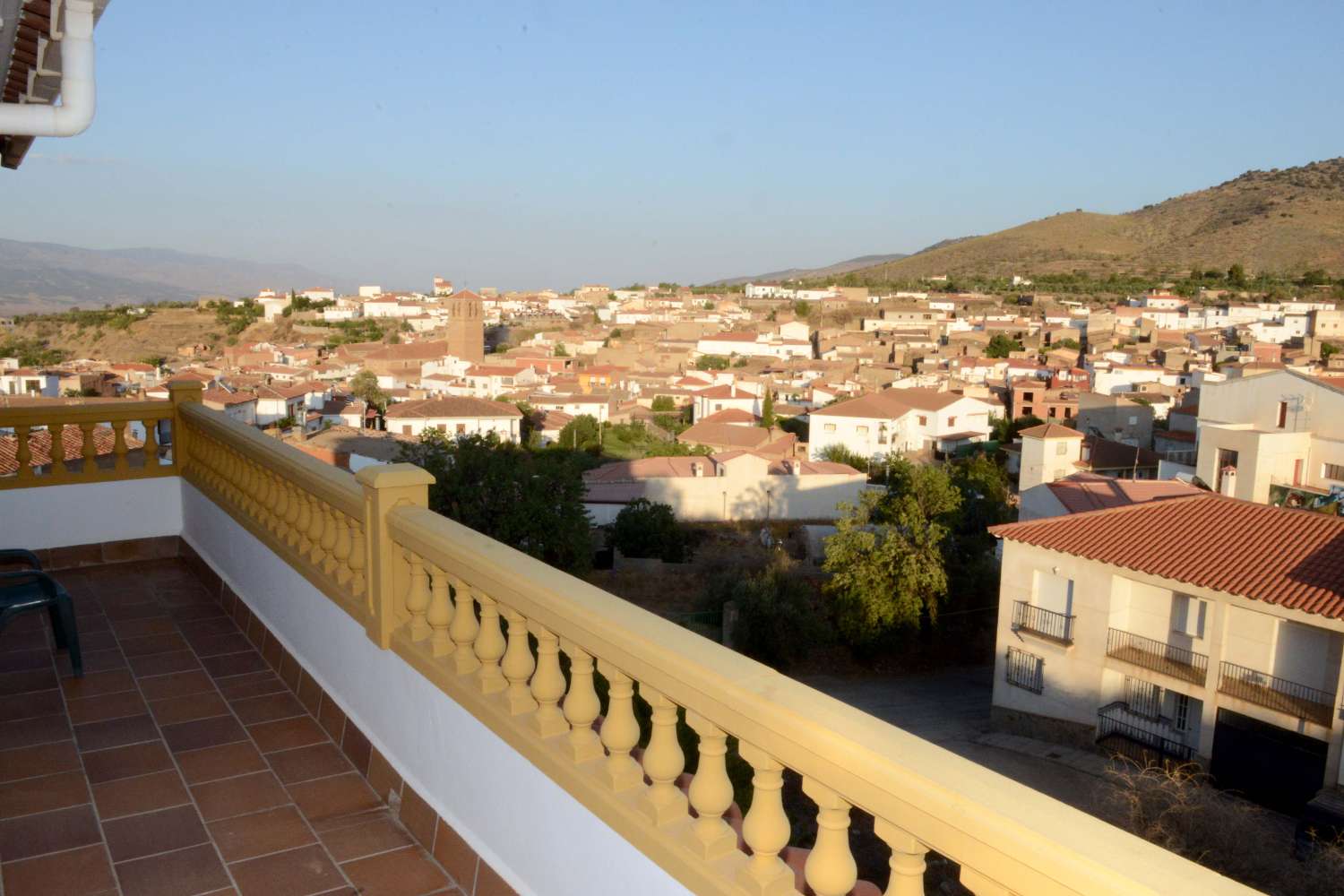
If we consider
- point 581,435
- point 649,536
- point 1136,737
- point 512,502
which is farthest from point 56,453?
point 581,435

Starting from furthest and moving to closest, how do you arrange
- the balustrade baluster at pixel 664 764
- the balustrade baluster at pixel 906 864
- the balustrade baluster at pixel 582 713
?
the balustrade baluster at pixel 582 713
the balustrade baluster at pixel 664 764
the balustrade baluster at pixel 906 864

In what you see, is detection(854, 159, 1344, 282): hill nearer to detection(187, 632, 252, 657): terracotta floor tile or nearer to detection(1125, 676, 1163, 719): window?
detection(1125, 676, 1163, 719): window

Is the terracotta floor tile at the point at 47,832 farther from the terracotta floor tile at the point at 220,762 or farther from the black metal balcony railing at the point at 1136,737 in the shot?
the black metal balcony railing at the point at 1136,737

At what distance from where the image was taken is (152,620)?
4355 millimetres

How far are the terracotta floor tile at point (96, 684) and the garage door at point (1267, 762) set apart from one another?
47.1 feet

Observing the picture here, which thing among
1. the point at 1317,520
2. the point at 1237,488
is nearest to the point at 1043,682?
the point at 1317,520

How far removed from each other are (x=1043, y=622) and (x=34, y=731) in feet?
49.5

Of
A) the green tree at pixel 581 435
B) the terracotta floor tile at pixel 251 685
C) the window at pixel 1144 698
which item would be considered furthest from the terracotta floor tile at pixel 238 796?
the green tree at pixel 581 435

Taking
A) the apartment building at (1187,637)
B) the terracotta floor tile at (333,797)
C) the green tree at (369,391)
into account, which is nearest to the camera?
the terracotta floor tile at (333,797)

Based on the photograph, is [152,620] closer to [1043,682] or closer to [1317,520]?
[1043,682]

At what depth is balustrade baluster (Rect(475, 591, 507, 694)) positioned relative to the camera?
2.35 m

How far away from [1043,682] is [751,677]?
52.4 ft

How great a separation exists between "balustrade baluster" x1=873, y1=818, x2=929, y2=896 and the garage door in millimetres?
14726

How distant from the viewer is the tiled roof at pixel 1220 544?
13141 millimetres
